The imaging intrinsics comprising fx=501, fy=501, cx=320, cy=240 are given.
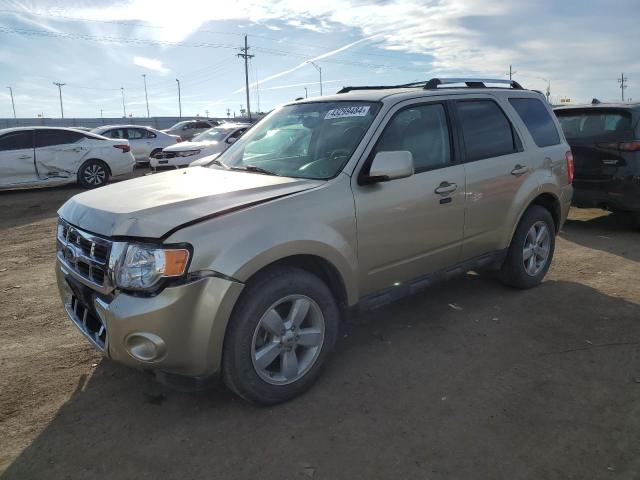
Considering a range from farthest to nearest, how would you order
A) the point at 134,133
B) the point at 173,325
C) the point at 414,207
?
the point at 134,133 → the point at 414,207 → the point at 173,325

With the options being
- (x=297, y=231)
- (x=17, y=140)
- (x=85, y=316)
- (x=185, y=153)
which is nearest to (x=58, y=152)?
(x=17, y=140)

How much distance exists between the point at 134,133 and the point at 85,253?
15424 mm

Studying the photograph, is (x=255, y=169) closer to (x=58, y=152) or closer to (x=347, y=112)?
(x=347, y=112)

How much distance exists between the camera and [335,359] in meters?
3.59

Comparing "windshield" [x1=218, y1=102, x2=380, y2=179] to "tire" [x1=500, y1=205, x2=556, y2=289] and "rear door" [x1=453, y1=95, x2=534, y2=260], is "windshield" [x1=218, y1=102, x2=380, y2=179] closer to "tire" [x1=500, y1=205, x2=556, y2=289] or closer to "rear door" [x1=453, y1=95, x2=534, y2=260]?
"rear door" [x1=453, y1=95, x2=534, y2=260]

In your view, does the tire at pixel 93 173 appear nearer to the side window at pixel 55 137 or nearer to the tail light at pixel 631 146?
the side window at pixel 55 137

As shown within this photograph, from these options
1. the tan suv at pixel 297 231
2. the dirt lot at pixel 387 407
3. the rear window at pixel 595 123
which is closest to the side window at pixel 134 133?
the dirt lot at pixel 387 407

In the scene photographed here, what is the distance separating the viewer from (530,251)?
15.9ft

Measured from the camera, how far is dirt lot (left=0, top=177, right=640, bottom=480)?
2520 mm

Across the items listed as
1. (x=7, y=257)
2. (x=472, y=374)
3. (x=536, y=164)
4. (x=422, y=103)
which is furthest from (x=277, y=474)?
(x=7, y=257)

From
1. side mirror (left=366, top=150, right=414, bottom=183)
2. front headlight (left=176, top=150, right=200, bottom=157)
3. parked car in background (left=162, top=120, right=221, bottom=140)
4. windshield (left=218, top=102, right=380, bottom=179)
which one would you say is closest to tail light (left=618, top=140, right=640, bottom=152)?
windshield (left=218, top=102, right=380, bottom=179)

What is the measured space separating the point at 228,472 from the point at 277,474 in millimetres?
244

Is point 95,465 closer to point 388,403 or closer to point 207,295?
point 207,295

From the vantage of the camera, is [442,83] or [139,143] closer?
[442,83]
